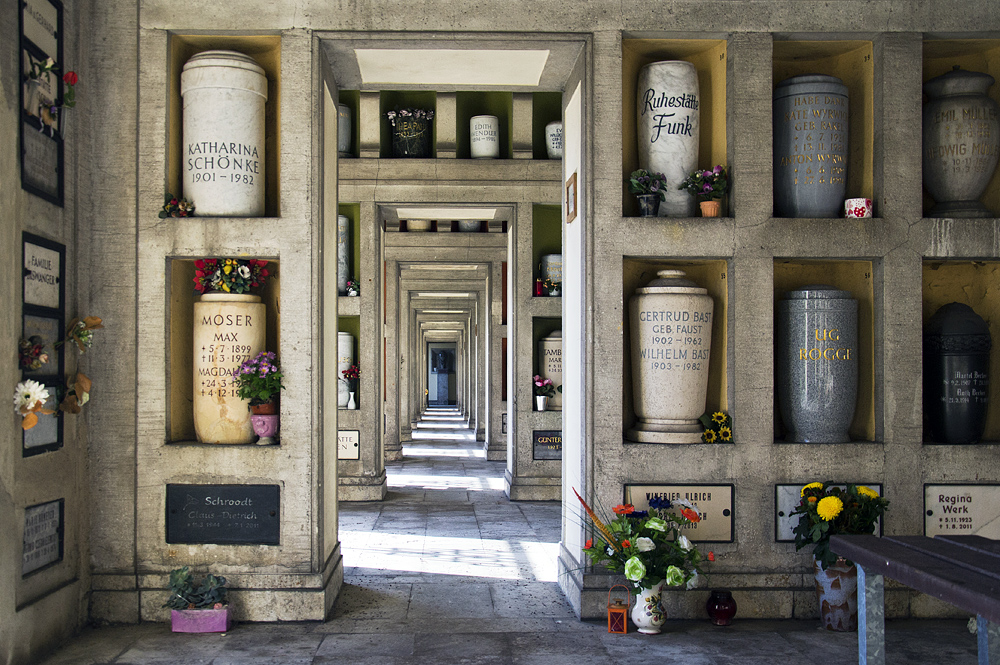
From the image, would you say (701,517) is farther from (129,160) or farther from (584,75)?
(129,160)

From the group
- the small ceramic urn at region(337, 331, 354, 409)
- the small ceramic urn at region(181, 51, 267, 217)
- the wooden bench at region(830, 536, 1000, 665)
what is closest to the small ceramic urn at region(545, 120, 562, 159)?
the small ceramic urn at region(337, 331, 354, 409)

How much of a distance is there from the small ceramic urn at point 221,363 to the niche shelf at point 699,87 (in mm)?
2567

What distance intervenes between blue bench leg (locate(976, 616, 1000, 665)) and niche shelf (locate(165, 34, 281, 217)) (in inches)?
174

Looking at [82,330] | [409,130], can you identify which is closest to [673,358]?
[82,330]

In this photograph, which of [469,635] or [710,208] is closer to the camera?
[469,635]

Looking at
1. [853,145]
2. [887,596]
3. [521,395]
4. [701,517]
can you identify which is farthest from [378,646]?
[521,395]

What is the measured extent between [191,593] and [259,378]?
1.30 meters

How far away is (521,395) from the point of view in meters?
9.53

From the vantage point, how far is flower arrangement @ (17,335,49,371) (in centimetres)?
414

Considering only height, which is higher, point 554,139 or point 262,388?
point 554,139

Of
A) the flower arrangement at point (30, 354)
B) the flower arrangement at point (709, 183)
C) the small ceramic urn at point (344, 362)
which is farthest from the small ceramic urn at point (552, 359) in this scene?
the flower arrangement at point (30, 354)

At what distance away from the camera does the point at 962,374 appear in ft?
17.2

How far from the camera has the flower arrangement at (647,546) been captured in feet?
15.1

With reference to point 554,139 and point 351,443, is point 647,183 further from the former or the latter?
point 351,443
